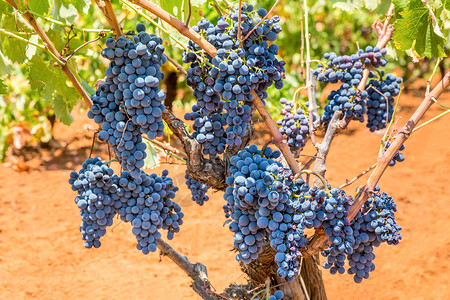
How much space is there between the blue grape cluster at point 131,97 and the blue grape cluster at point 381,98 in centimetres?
112

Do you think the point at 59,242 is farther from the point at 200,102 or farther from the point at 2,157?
the point at 200,102

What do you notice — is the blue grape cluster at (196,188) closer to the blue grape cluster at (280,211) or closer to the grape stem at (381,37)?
the blue grape cluster at (280,211)

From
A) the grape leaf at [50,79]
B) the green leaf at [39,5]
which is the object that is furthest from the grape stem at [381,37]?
the green leaf at [39,5]

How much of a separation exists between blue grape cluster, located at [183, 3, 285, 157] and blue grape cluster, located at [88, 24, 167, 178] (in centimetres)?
14

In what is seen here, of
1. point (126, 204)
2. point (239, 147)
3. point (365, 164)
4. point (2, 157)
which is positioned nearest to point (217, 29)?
point (239, 147)

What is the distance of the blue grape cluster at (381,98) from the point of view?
85.3 inches

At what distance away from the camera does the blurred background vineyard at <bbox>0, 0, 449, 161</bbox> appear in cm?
209

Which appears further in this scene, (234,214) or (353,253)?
(353,253)

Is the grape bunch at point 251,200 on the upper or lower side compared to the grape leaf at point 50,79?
lower

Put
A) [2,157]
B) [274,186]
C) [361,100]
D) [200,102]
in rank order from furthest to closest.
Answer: [2,157], [361,100], [200,102], [274,186]

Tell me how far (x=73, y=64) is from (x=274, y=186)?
1217 mm

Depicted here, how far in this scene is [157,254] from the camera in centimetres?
358

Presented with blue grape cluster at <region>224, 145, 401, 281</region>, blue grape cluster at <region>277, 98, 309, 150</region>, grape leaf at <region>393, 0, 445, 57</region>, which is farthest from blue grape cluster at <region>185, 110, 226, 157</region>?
grape leaf at <region>393, 0, 445, 57</region>

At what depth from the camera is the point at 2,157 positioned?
16.5 feet
